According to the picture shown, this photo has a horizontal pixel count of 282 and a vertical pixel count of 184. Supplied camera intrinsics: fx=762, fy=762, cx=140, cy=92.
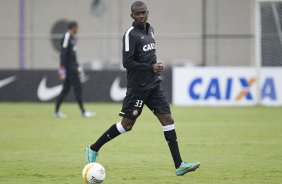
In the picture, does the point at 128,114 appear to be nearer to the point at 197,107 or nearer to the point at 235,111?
the point at 235,111

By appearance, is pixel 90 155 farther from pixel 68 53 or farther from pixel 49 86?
pixel 49 86

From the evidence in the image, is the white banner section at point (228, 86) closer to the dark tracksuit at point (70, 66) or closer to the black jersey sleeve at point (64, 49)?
the dark tracksuit at point (70, 66)

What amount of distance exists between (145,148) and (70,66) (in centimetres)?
761

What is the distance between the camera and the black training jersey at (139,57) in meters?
10.7

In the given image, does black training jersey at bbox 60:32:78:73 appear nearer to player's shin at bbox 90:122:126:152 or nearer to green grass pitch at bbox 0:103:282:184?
green grass pitch at bbox 0:103:282:184

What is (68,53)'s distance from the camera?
69.6ft

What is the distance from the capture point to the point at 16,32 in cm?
3441

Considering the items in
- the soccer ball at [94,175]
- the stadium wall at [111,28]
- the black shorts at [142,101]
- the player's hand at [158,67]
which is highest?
the player's hand at [158,67]

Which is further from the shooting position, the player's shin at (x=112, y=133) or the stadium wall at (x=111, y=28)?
the stadium wall at (x=111, y=28)

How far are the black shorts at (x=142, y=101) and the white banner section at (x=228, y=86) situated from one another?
15.0 metres

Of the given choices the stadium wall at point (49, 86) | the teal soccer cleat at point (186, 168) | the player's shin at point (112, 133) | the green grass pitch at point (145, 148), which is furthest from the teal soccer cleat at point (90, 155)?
the stadium wall at point (49, 86)

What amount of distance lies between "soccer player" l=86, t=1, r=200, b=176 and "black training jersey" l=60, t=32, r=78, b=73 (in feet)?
33.7

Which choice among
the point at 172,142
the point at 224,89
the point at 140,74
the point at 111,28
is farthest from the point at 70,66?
the point at 111,28

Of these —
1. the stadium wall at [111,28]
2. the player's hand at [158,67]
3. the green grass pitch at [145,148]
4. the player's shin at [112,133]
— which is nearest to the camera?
the player's hand at [158,67]
